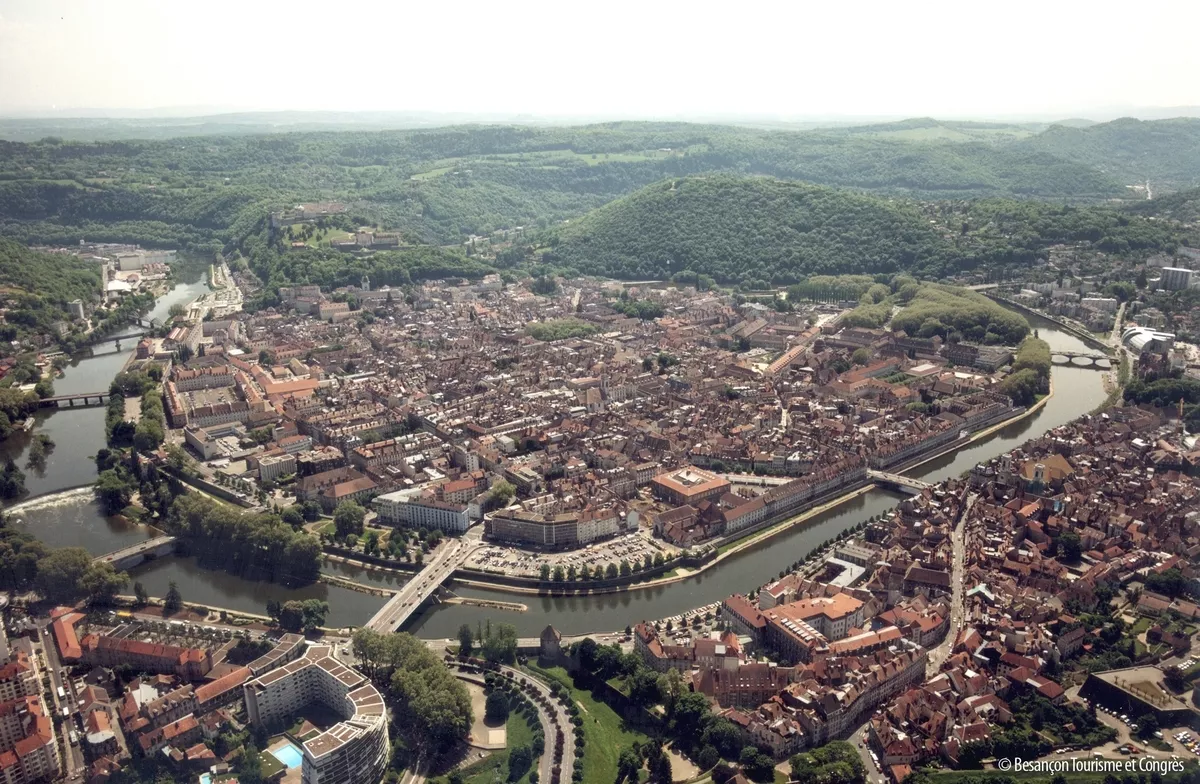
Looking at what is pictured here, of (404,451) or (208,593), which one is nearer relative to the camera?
(208,593)

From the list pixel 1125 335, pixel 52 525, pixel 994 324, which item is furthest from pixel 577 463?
pixel 1125 335

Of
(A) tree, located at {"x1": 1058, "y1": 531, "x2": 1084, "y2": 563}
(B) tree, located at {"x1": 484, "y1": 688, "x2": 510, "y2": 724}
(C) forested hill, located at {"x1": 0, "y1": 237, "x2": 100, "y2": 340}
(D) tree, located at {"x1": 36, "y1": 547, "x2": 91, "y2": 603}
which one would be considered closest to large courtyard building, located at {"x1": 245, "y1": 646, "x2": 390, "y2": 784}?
(B) tree, located at {"x1": 484, "y1": 688, "x2": 510, "y2": 724}

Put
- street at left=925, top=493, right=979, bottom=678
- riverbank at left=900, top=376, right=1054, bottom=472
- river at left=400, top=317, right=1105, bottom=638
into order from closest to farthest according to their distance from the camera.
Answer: street at left=925, top=493, right=979, bottom=678 → river at left=400, top=317, right=1105, bottom=638 → riverbank at left=900, top=376, right=1054, bottom=472

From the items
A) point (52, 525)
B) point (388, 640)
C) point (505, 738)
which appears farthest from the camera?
point (52, 525)

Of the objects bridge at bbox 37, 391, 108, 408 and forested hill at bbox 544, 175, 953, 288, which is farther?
forested hill at bbox 544, 175, 953, 288

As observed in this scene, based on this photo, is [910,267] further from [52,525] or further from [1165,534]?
[52,525]

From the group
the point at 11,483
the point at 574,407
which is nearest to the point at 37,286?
the point at 11,483

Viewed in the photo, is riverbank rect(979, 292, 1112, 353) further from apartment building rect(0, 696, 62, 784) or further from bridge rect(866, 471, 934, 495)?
apartment building rect(0, 696, 62, 784)
